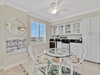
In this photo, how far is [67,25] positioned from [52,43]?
1707 mm

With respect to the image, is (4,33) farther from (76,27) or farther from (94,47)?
(94,47)

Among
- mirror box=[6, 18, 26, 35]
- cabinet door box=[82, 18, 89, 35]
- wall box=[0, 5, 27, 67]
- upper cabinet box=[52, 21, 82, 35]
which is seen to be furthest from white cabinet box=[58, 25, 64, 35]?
wall box=[0, 5, 27, 67]

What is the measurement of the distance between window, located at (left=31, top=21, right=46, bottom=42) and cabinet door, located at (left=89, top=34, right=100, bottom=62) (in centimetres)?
301

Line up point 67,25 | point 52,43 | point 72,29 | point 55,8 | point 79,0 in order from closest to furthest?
point 79,0, point 55,8, point 72,29, point 67,25, point 52,43

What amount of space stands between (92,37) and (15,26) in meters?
3.54

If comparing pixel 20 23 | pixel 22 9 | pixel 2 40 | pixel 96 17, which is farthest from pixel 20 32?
pixel 96 17

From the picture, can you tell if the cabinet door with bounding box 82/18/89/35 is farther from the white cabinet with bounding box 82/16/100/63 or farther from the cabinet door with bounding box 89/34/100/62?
the cabinet door with bounding box 89/34/100/62

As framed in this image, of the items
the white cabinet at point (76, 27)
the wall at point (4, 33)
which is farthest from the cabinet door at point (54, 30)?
the wall at point (4, 33)

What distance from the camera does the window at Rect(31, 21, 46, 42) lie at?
14.0 feet

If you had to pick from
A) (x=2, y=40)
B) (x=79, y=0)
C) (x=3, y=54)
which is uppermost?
(x=79, y=0)

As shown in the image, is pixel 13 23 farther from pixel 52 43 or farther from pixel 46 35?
pixel 52 43

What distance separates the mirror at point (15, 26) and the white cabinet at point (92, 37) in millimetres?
3084

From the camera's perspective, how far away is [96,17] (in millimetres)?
3113

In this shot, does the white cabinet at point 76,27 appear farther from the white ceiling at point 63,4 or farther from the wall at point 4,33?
the wall at point 4,33
